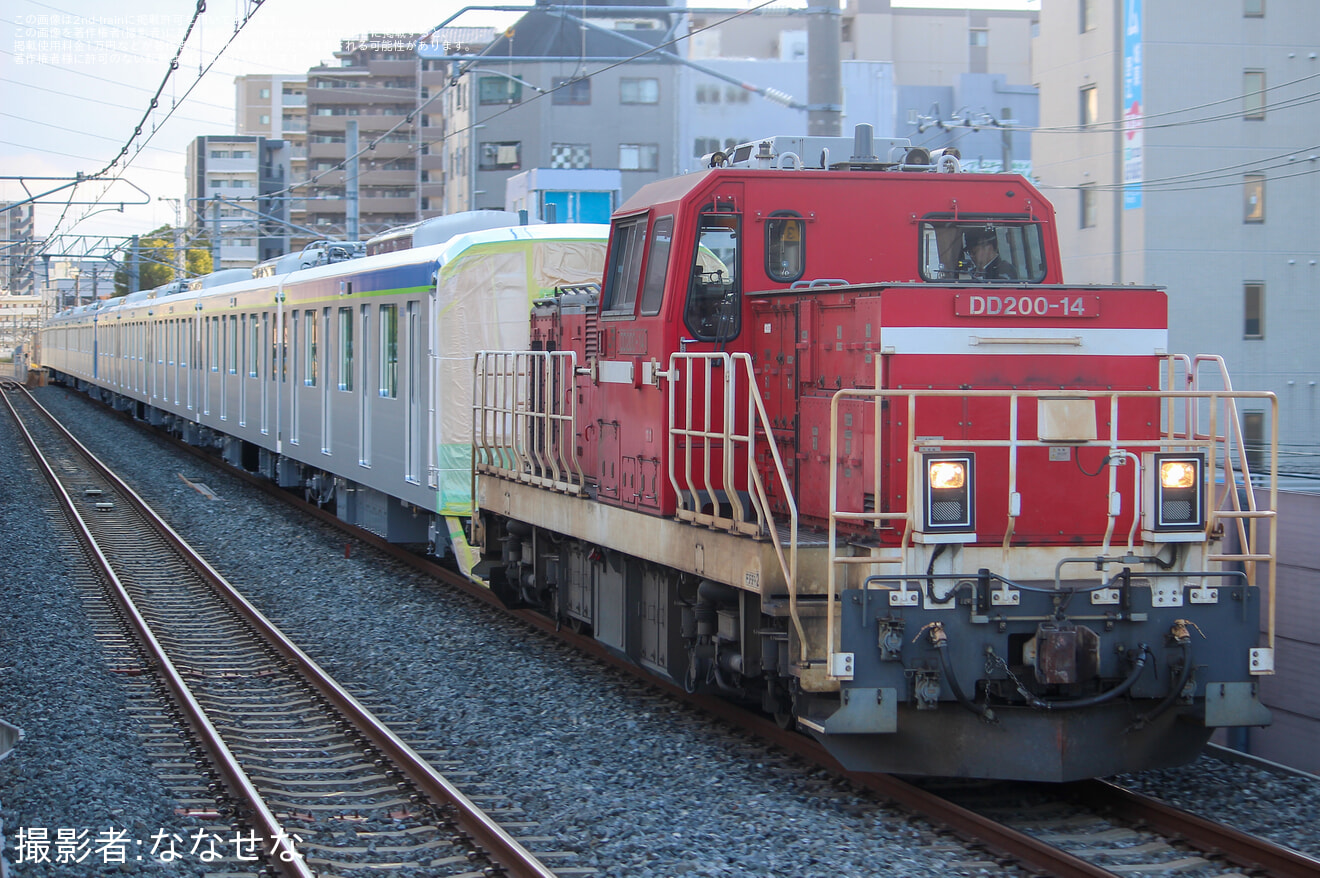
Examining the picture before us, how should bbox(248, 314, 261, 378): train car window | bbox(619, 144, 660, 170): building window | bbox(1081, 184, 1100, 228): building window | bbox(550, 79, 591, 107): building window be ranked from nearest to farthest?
1. bbox(248, 314, 261, 378): train car window
2. bbox(1081, 184, 1100, 228): building window
3. bbox(619, 144, 660, 170): building window
4. bbox(550, 79, 591, 107): building window

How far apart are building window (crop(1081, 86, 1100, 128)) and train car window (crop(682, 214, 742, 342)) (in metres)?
26.8

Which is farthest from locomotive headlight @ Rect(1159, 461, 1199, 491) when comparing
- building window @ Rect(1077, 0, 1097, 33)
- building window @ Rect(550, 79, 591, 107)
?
building window @ Rect(550, 79, 591, 107)

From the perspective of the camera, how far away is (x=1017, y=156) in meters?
52.2

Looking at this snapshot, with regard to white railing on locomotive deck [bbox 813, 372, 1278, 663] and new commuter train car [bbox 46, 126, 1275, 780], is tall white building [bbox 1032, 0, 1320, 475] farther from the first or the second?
white railing on locomotive deck [bbox 813, 372, 1278, 663]

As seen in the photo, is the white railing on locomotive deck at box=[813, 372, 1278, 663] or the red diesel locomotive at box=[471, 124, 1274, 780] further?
the red diesel locomotive at box=[471, 124, 1274, 780]

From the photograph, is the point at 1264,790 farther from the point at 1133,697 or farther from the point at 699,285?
the point at 699,285

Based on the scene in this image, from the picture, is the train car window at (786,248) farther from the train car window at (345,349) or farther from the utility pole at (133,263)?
the utility pole at (133,263)

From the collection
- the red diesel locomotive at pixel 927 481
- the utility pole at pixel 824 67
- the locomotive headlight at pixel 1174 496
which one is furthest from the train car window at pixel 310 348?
the locomotive headlight at pixel 1174 496

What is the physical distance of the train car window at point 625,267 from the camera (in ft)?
27.6

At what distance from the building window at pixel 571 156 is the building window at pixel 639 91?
8.16 feet

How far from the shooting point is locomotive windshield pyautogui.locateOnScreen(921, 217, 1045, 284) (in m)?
7.89

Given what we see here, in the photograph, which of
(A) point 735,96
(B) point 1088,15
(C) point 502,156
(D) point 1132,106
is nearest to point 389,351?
(D) point 1132,106

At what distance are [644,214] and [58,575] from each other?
9.24 meters

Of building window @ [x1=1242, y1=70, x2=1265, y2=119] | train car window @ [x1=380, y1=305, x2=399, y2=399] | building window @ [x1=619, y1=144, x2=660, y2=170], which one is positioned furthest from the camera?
building window @ [x1=619, y1=144, x2=660, y2=170]
